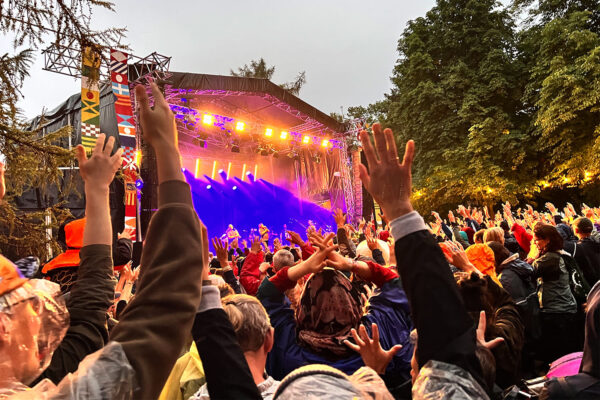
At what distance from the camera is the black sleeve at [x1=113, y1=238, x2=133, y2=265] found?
9.46 feet

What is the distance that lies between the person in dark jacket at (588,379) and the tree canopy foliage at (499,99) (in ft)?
57.8

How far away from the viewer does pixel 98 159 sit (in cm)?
145

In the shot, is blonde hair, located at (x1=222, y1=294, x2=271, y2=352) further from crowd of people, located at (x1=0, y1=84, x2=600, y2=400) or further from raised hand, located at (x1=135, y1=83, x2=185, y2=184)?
raised hand, located at (x1=135, y1=83, x2=185, y2=184)

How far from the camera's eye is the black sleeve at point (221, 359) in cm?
105

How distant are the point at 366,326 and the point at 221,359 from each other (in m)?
1.23

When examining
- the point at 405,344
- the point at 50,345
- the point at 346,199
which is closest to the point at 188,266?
the point at 50,345

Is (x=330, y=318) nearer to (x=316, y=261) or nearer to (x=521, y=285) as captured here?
(x=316, y=261)

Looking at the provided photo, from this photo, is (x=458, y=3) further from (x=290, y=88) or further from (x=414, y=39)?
(x=290, y=88)

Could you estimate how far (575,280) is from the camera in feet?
12.9

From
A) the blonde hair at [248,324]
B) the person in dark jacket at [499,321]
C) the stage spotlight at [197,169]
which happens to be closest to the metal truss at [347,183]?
the stage spotlight at [197,169]

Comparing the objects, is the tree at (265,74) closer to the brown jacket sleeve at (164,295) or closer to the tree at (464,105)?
the tree at (464,105)

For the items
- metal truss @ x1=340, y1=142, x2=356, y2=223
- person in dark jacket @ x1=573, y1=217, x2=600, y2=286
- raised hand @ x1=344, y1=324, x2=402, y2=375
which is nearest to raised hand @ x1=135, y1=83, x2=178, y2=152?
raised hand @ x1=344, y1=324, x2=402, y2=375

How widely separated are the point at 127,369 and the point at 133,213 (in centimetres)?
1020

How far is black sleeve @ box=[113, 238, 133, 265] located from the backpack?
4107 mm
